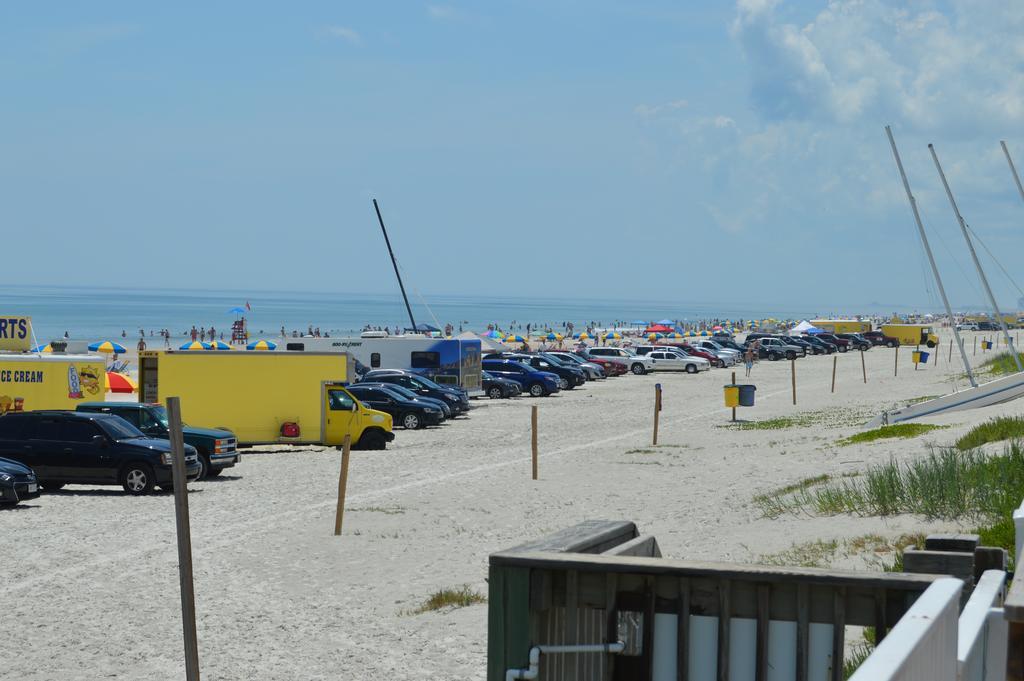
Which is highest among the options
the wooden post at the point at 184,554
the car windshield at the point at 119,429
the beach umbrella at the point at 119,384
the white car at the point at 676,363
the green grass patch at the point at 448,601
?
the wooden post at the point at 184,554

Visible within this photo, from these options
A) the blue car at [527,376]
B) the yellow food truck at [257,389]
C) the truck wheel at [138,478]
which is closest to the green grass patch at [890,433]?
the yellow food truck at [257,389]

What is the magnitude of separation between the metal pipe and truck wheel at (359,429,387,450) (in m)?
25.2

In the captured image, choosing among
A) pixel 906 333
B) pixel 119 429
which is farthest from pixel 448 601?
pixel 906 333

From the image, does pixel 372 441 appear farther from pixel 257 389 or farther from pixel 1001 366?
pixel 1001 366

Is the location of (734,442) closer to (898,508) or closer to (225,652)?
(898,508)

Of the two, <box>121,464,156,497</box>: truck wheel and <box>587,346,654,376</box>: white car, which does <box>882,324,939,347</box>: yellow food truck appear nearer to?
<box>587,346,654,376</box>: white car

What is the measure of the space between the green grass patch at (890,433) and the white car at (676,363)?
127 feet

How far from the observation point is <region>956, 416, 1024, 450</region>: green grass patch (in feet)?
67.2

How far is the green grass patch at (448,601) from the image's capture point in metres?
12.5

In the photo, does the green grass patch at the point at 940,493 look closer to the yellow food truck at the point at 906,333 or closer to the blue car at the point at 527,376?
the blue car at the point at 527,376

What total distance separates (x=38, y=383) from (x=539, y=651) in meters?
26.0

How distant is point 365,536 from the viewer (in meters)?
16.9

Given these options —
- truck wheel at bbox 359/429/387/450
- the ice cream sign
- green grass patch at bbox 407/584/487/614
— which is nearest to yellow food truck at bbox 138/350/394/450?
truck wheel at bbox 359/429/387/450

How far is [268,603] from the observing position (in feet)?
42.7
